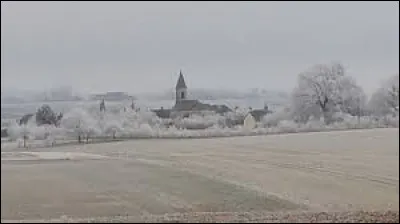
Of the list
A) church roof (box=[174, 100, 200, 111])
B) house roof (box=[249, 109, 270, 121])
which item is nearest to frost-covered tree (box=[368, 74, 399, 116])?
house roof (box=[249, 109, 270, 121])

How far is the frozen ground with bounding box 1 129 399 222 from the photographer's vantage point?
2.17 metres

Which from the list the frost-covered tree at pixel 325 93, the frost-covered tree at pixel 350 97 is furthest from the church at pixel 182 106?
the frost-covered tree at pixel 350 97

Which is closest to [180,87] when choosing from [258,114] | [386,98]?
[258,114]

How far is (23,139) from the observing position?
2264mm

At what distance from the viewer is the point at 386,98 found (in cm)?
262

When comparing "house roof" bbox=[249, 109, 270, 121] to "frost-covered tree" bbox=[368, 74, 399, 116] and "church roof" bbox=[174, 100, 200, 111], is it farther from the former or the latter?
"frost-covered tree" bbox=[368, 74, 399, 116]

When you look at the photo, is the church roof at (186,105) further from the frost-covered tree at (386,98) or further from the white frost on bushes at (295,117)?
the frost-covered tree at (386,98)

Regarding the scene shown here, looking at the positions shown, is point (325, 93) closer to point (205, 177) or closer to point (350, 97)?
point (350, 97)

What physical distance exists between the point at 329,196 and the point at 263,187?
10.8 inches

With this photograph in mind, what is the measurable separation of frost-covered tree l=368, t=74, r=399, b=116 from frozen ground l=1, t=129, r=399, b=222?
0.32 ft

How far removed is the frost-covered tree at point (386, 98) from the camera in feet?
8.42

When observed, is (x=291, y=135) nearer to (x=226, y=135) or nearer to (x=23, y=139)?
(x=226, y=135)

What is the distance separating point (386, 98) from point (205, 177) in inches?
36.3

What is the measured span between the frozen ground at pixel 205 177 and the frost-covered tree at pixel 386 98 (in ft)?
0.32
